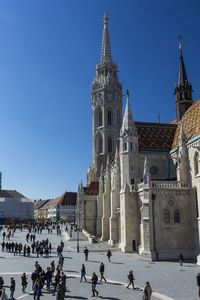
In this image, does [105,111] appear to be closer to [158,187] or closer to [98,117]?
[98,117]

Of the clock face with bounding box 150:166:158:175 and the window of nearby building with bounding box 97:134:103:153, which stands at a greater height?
the window of nearby building with bounding box 97:134:103:153

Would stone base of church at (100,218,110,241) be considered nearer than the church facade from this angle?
No

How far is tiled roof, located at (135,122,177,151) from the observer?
1714 inches

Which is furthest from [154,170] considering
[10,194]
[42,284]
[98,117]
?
[10,194]

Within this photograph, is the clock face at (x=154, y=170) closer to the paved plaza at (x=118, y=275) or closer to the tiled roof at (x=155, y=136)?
the tiled roof at (x=155, y=136)

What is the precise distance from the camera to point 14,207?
10025 centimetres

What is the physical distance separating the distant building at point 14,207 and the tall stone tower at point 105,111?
36.2 m

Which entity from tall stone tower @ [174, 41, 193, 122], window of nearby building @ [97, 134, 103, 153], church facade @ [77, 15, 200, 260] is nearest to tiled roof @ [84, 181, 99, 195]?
church facade @ [77, 15, 200, 260]

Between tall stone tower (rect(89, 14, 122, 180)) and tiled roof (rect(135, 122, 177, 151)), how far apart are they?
76.4 feet

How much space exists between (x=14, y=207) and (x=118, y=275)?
3165 inches

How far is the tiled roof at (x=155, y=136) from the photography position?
43.5 meters

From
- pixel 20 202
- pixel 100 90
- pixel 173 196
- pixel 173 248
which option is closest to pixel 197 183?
pixel 173 196

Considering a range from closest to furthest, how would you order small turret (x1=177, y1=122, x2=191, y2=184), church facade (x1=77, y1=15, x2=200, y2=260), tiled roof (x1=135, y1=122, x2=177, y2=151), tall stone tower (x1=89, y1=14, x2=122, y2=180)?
church facade (x1=77, y1=15, x2=200, y2=260) → small turret (x1=177, y1=122, x2=191, y2=184) → tiled roof (x1=135, y1=122, x2=177, y2=151) → tall stone tower (x1=89, y1=14, x2=122, y2=180)

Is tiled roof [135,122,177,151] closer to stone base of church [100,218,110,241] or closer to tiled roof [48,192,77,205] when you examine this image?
stone base of church [100,218,110,241]
